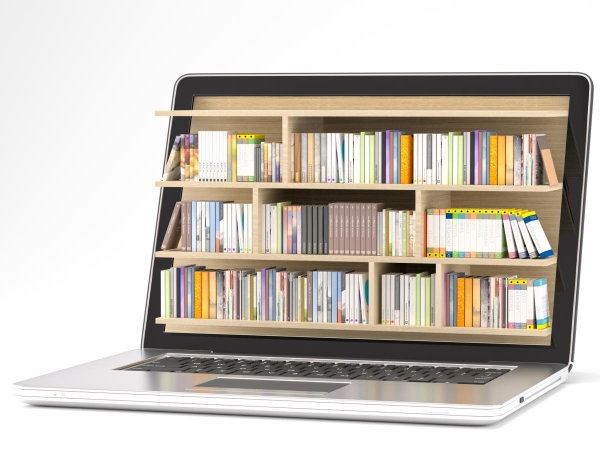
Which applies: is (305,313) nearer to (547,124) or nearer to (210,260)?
(210,260)

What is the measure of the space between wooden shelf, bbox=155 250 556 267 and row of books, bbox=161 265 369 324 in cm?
10

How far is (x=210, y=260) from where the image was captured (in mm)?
8484

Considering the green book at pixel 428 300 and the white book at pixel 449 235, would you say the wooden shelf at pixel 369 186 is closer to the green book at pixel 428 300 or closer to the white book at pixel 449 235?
the white book at pixel 449 235

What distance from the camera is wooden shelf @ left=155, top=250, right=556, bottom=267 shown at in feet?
24.9

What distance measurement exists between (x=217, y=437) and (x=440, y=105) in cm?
276

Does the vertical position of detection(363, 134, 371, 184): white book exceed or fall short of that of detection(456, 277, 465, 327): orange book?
it exceeds it

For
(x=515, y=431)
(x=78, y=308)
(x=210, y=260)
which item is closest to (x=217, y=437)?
(x=515, y=431)

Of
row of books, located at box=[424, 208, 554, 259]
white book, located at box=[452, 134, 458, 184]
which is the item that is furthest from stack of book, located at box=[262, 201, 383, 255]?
white book, located at box=[452, 134, 458, 184]

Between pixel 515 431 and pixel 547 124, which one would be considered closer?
pixel 515 431

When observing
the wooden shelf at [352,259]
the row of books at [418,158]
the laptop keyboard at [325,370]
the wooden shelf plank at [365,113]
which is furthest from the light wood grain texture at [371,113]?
the laptop keyboard at [325,370]

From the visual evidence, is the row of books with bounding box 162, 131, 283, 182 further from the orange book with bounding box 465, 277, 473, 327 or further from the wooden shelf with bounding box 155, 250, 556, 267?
the orange book with bounding box 465, 277, 473, 327

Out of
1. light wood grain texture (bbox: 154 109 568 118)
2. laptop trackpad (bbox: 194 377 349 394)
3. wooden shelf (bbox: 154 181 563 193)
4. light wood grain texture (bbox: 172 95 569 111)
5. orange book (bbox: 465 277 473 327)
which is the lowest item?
laptop trackpad (bbox: 194 377 349 394)

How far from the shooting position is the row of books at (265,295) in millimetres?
7891

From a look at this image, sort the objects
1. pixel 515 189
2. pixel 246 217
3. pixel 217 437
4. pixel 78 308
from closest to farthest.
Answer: pixel 217 437, pixel 515 189, pixel 246 217, pixel 78 308
